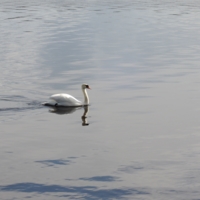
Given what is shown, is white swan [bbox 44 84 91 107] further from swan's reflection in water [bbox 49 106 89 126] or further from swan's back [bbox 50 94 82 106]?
swan's reflection in water [bbox 49 106 89 126]

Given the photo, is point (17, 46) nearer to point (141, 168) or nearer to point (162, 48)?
point (162, 48)

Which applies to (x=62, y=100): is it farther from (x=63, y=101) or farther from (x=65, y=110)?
(x=65, y=110)

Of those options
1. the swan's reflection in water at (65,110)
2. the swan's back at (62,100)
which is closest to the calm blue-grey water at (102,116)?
the swan's reflection in water at (65,110)

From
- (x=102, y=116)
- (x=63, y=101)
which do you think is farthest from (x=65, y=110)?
(x=102, y=116)

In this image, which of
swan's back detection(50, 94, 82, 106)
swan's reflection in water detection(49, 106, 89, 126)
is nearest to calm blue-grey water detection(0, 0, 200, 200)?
swan's reflection in water detection(49, 106, 89, 126)

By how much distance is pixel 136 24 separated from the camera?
49.8 m

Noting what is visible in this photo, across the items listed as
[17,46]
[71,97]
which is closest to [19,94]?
[71,97]

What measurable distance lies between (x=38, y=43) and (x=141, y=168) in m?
24.6

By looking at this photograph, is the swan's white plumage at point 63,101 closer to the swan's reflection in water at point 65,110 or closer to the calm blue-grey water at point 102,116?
the swan's reflection in water at point 65,110

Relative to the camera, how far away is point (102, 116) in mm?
21984

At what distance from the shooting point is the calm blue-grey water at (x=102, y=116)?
15.8 m

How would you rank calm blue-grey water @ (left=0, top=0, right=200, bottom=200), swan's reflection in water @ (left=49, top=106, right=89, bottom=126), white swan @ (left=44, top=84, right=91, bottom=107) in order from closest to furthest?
calm blue-grey water @ (left=0, top=0, right=200, bottom=200) → swan's reflection in water @ (left=49, top=106, right=89, bottom=126) → white swan @ (left=44, top=84, right=91, bottom=107)

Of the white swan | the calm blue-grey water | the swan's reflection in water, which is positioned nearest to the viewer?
the calm blue-grey water

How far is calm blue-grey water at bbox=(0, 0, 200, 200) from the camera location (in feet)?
51.8
